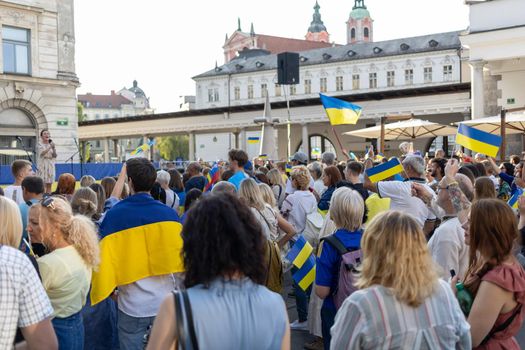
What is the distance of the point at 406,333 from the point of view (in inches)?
107

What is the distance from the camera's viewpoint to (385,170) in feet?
24.0

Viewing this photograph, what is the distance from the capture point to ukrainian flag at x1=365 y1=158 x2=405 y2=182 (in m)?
7.27

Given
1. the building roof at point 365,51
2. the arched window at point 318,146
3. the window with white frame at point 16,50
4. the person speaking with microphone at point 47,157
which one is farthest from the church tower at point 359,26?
the person speaking with microphone at point 47,157

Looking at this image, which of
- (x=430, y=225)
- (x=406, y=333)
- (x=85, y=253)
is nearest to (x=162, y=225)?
(x=85, y=253)

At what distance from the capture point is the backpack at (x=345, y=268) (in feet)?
15.0

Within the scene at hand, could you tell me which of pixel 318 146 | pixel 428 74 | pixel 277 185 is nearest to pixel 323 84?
pixel 428 74

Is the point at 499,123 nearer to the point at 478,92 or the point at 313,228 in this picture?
the point at 313,228

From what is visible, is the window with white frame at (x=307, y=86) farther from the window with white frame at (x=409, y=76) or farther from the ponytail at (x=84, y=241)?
the ponytail at (x=84, y=241)

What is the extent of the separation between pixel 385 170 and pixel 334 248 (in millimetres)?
2847

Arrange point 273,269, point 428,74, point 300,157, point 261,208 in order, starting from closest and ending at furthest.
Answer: point 273,269 < point 261,208 < point 300,157 < point 428,74

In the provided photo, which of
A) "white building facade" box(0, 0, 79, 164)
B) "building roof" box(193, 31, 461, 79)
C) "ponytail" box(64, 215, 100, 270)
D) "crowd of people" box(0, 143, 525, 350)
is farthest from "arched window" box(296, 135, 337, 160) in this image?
"ponytail" box(64, 215, 100, 270)

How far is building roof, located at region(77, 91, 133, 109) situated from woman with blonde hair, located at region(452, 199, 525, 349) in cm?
16394

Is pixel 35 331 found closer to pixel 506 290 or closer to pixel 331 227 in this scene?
pixel 506 290

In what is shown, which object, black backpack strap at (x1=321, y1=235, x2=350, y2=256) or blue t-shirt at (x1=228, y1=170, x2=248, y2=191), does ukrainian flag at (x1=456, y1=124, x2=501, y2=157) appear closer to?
blue t-shirt at (x1=228, y1=170, x2=248, y2=191)
